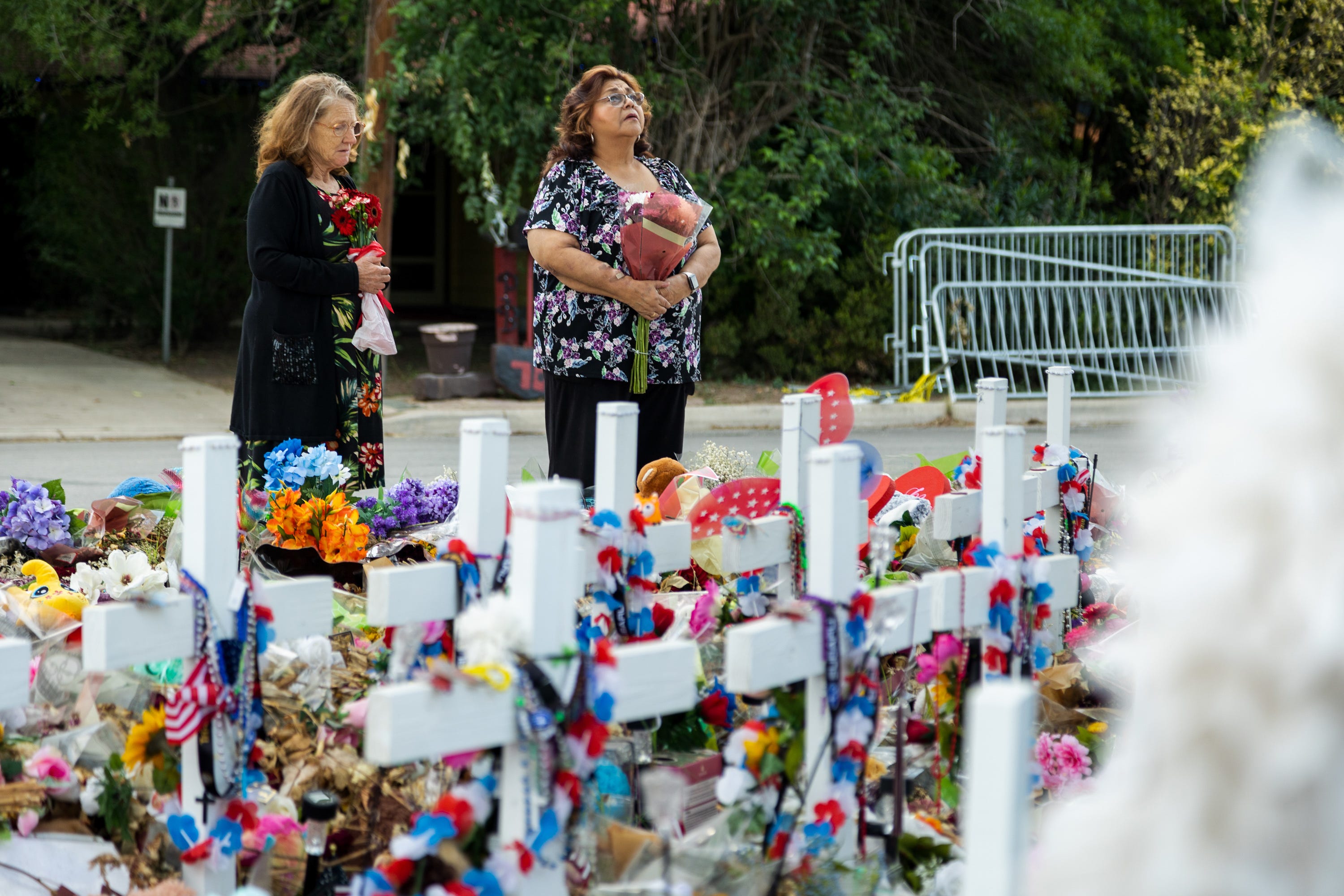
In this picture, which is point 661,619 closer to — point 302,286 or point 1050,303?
point 302,286

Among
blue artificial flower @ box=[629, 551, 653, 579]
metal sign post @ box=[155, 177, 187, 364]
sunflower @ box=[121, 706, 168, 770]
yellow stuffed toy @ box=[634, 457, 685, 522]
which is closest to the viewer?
sunflower @ box=[121, 706, 168, 770]

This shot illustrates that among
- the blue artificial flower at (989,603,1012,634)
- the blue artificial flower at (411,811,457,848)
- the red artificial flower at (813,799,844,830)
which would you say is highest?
the blue artificial flower at (989,603,1012,634)

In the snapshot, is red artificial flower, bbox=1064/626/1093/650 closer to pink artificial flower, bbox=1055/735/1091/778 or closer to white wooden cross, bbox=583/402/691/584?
pink artificial flower, bbox=1055/735/1091/778

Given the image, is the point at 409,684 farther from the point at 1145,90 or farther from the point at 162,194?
the point at 1145,90

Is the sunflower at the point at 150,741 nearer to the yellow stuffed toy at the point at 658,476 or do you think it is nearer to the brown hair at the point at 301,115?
the yellow stuffed toy at the point at 658,476

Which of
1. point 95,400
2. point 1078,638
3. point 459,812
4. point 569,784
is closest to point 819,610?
point 569,784

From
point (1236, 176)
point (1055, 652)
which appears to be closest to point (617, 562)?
point (1055, 652)

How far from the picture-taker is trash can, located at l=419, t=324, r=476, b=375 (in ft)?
33.1

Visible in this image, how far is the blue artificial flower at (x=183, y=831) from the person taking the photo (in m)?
1.77

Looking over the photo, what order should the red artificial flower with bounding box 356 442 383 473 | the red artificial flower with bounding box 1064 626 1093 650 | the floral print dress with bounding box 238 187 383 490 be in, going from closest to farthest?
1. the red artificial flower with bounding box 1064 626 1093 650
2. the floral print dress with bounding box 238 187 383 490
3. the red artificial flower with bounding box 356 442 383 473

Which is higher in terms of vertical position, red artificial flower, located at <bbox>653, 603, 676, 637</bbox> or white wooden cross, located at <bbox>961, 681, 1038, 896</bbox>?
white wooden cross, located at <bbox>961, 681, 1038, 896</bbox>

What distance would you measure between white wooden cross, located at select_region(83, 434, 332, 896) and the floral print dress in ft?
7.40

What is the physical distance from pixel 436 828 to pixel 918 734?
1023 millimetres

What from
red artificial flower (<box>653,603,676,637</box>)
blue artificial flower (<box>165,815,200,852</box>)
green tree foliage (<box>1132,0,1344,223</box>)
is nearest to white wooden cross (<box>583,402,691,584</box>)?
red artificial flower (<box>653,603,676,637</box>)
